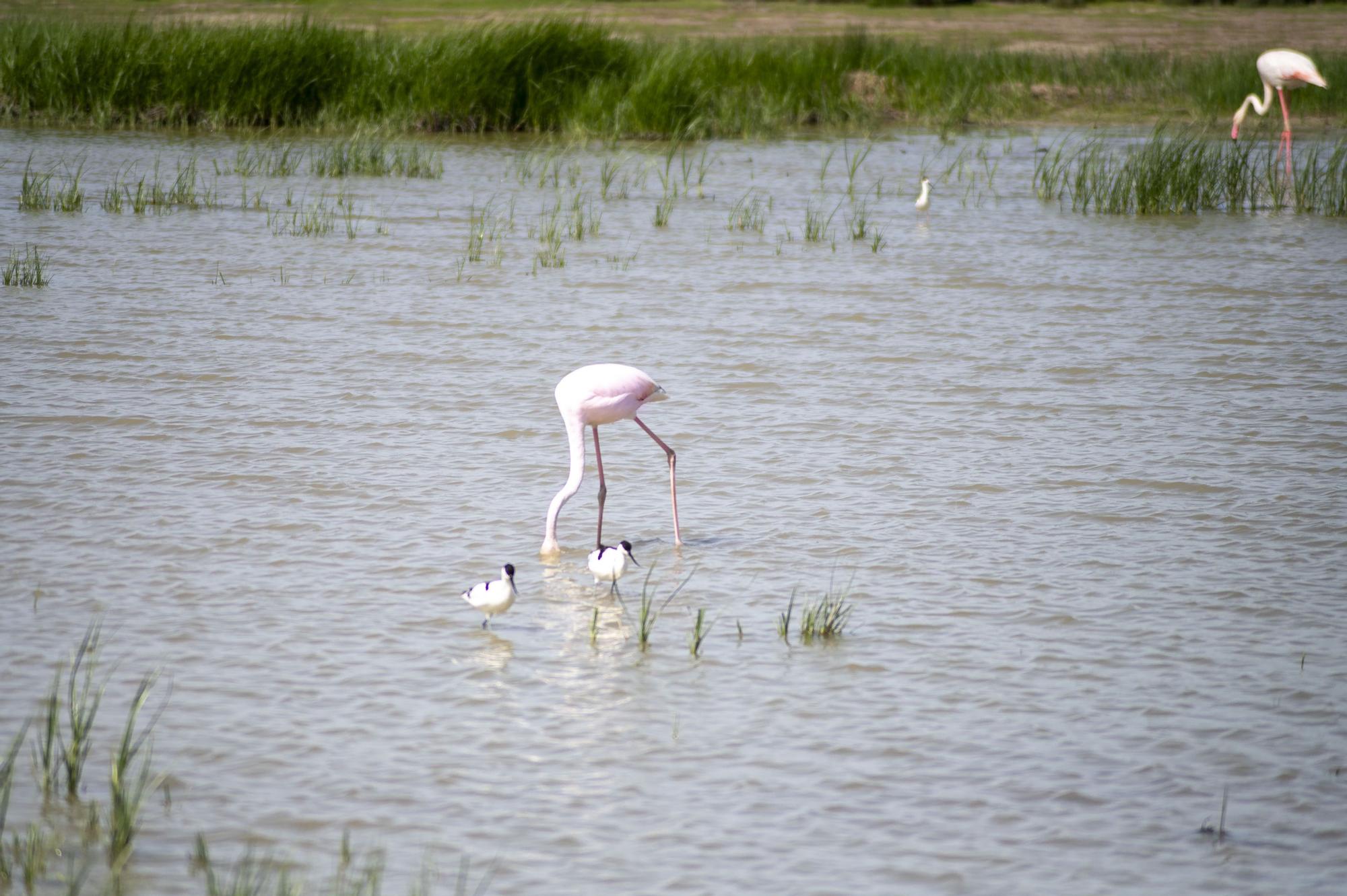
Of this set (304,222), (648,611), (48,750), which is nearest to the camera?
(48,750)

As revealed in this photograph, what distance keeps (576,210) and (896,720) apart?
965 centimetres

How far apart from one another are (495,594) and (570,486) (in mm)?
1137

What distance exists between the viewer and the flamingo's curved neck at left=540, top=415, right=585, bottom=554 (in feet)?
19.3

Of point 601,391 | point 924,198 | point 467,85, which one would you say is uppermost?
point 467,85

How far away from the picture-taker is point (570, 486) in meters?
5.94

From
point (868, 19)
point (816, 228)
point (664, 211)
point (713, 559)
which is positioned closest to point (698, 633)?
point (713, 559)

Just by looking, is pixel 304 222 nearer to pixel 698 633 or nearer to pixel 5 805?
pixel 698 633

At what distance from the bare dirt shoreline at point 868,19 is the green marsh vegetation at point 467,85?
439cm

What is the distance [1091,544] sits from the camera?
20.4 feet

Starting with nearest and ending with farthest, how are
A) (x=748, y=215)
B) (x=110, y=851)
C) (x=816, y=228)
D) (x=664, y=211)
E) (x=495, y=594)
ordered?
(x=110, y=851)
(x=495, y=594)
(x=816, y=228)
(x=748, y=215)
(x=664, y=211)

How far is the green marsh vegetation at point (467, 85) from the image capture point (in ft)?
63.1

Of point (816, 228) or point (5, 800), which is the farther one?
point (816, 228)

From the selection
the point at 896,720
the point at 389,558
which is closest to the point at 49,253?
the point at 389,558

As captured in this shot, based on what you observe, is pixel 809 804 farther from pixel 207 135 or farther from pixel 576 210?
pixel 207 135
